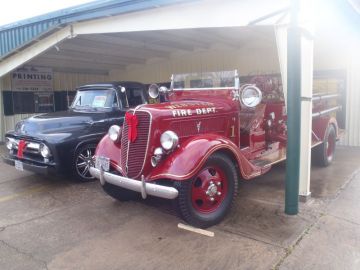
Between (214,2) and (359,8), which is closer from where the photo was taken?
(214,2)

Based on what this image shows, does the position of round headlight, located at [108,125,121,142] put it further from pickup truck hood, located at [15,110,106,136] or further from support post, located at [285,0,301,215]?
support post, located at [285,0,301,215]

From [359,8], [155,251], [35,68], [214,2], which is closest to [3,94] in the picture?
[35,68]

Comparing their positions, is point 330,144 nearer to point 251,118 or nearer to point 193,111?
point 251,118

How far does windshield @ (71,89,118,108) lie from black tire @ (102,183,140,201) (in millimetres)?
2054

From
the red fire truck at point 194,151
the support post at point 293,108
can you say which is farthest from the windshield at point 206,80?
the support post at point 293,108

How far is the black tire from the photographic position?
4.57m

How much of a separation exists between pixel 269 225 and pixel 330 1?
124 inches

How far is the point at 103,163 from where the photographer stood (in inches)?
Answer: 167

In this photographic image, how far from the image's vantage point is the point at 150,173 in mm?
3830

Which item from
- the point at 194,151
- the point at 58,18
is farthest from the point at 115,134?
the point at 58,18

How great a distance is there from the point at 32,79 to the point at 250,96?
349 inches

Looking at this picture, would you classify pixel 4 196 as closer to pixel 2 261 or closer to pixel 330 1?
pixel 2 261

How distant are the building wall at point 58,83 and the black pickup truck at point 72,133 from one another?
16.2ft

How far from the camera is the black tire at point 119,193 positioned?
4.57 metres
